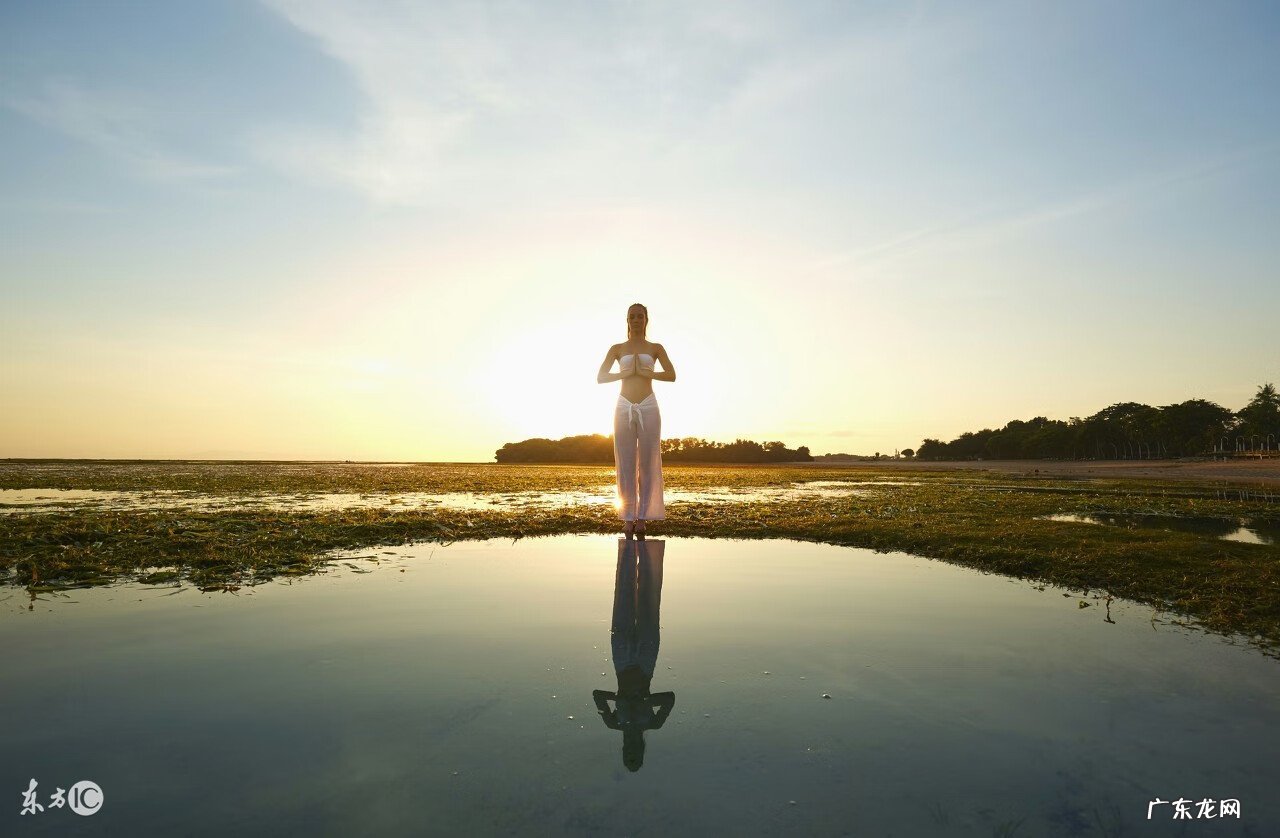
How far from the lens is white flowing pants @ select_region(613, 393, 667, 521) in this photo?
11.9 metres

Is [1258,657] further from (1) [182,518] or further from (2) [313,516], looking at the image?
(1) [182,518]

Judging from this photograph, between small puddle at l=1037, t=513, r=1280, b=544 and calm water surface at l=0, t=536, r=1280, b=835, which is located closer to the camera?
calm water surface at l=0, t=536, r=1280, b=835

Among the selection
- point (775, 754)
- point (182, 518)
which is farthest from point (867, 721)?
point (182, 518)

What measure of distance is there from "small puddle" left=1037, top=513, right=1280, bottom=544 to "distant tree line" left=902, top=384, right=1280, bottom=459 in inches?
5241

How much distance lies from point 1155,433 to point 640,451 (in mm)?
→ 149449

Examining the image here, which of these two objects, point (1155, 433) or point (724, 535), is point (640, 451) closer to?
point (724, 535)

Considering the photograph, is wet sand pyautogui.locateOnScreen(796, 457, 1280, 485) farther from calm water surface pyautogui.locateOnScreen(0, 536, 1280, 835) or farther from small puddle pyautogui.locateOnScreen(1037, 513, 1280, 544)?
calm water surface pyautogui.locateOnScreen(0, 536, 1280, 835)

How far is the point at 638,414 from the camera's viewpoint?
12.0 m

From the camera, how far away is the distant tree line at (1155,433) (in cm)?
12300

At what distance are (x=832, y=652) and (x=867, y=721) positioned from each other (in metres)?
1.47

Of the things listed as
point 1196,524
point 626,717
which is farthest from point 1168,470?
point 626,717

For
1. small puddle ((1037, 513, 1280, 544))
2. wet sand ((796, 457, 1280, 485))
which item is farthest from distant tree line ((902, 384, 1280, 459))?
small puddle ((1037, 513, 1280, 544))

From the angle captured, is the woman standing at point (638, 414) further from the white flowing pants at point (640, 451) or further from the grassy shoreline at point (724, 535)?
the grassy shoreline at point (724, 535)

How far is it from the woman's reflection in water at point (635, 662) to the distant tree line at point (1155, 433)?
14944 cm
